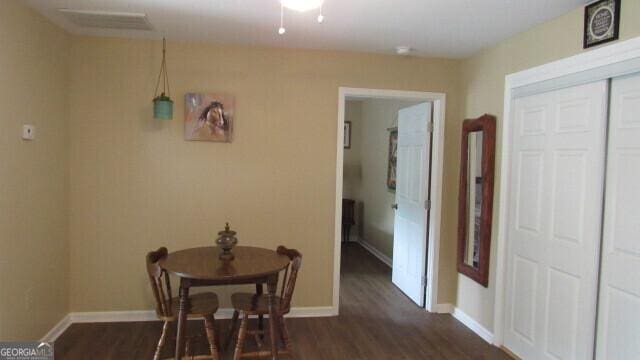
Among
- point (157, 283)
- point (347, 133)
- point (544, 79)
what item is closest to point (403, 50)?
point (544, 79)

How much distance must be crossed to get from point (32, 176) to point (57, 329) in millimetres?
1255

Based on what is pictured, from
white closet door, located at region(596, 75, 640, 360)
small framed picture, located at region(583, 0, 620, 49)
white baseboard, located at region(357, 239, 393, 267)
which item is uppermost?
small framed picture, located at region(583, 0, 620, 49)

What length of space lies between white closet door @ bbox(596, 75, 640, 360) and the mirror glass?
1.17 m

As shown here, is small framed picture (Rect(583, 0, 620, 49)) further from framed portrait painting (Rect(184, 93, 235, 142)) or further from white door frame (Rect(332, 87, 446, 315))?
framed portrait painting (Rect(184, 93, 235, 142))

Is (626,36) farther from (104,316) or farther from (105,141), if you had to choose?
(104,316)

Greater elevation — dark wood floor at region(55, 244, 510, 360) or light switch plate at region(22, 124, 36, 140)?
light switch plate at region(22, 124, 36, 140)

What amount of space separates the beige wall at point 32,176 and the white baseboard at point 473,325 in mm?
3352

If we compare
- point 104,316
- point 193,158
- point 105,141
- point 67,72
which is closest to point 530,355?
point 193,158

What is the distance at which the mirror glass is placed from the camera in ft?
11.5

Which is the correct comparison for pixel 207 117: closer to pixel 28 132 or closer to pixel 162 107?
pixel 162 107

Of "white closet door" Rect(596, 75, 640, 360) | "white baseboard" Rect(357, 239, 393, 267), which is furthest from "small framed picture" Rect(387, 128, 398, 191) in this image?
"white closet door" Rect(596, 75, 640, 360)

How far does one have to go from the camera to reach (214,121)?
350 centimetres

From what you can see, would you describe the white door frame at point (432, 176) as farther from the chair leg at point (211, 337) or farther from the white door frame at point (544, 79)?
the chair leg at point (211, 337)

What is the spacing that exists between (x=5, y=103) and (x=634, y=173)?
354 centimetres
